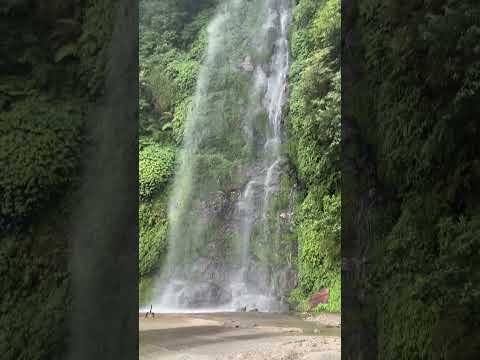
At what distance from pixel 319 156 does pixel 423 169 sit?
12.2 metres

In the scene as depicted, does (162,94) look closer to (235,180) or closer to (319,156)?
(235,180)

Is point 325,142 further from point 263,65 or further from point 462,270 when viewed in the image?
point 462,270

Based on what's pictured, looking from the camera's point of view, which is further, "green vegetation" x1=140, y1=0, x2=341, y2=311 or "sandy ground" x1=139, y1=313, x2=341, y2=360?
"green vegetation" x1=140, y1=0, x2=341, y2=311

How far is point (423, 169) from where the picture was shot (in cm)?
436

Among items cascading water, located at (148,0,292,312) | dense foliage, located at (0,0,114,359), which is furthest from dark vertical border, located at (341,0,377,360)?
cascading water, located at (148,0,292,312)

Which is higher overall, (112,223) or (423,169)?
(423,169)

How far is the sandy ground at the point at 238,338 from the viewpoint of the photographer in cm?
810

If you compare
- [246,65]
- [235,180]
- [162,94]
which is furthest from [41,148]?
[162,94]

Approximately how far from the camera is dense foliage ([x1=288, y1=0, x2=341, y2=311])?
50.3 ft

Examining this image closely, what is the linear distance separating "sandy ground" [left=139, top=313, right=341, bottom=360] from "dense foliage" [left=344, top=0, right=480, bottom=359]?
350 cm

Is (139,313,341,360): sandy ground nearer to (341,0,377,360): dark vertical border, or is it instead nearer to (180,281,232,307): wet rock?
(341,0,377,360): dark vertical border

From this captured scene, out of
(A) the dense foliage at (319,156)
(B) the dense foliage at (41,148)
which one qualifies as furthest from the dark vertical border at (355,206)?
(A) the dense foliage at (319,156)

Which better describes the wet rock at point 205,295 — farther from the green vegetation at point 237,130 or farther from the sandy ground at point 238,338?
the sandy ground at point 238,338

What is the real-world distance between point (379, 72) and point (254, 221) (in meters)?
13.3
